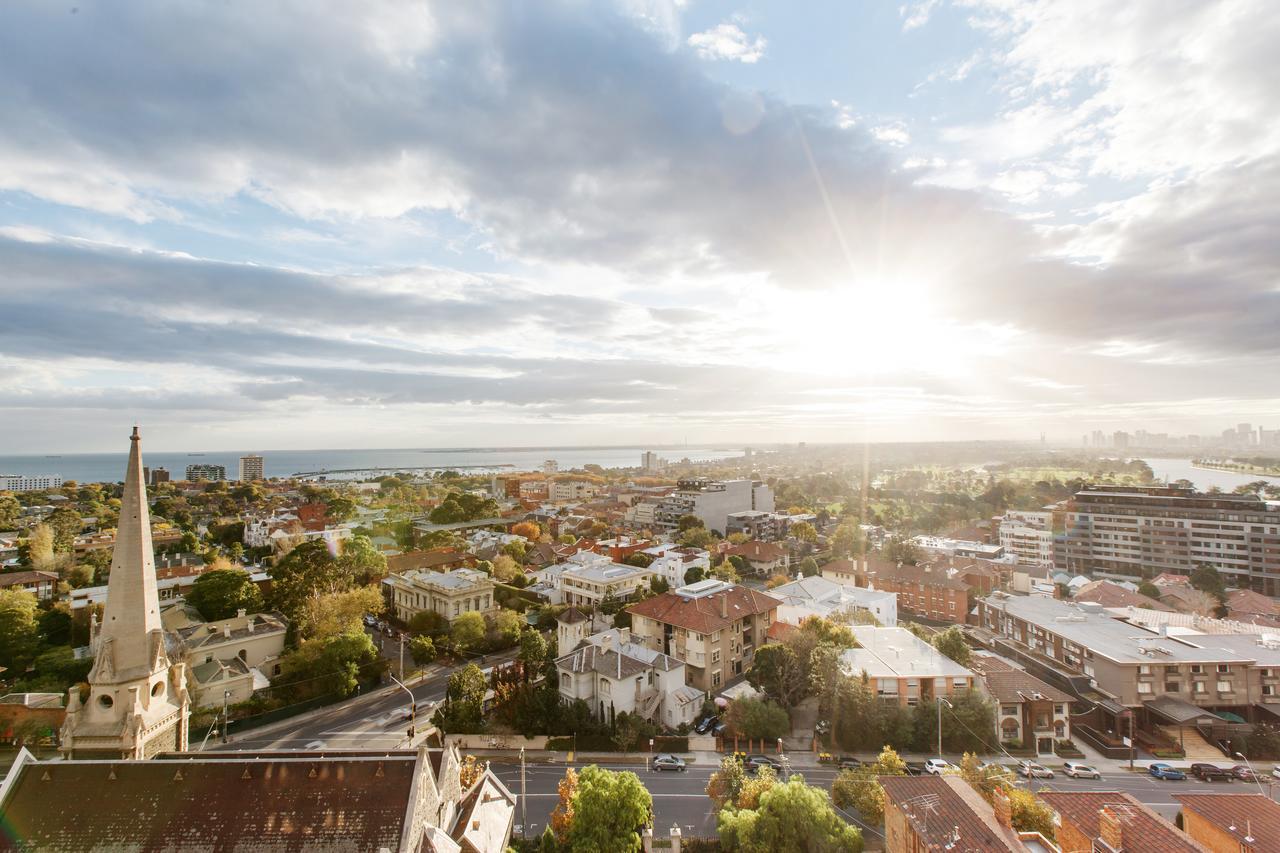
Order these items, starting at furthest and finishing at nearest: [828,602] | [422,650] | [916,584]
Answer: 1. [916,584]
2. [828,602]
3. [422,650]

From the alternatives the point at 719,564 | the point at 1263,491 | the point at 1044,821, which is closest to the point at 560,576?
the point at 719,564

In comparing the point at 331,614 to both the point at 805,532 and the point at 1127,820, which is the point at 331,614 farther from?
the point at 805,532

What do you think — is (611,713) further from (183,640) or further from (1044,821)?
(183,640)

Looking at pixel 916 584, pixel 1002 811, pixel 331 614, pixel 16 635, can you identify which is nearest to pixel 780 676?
pixel 1002 811

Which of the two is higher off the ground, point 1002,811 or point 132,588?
point 132,588

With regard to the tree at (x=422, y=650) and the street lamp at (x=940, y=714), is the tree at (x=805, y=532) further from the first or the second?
the tree at (x=422, y=650)
